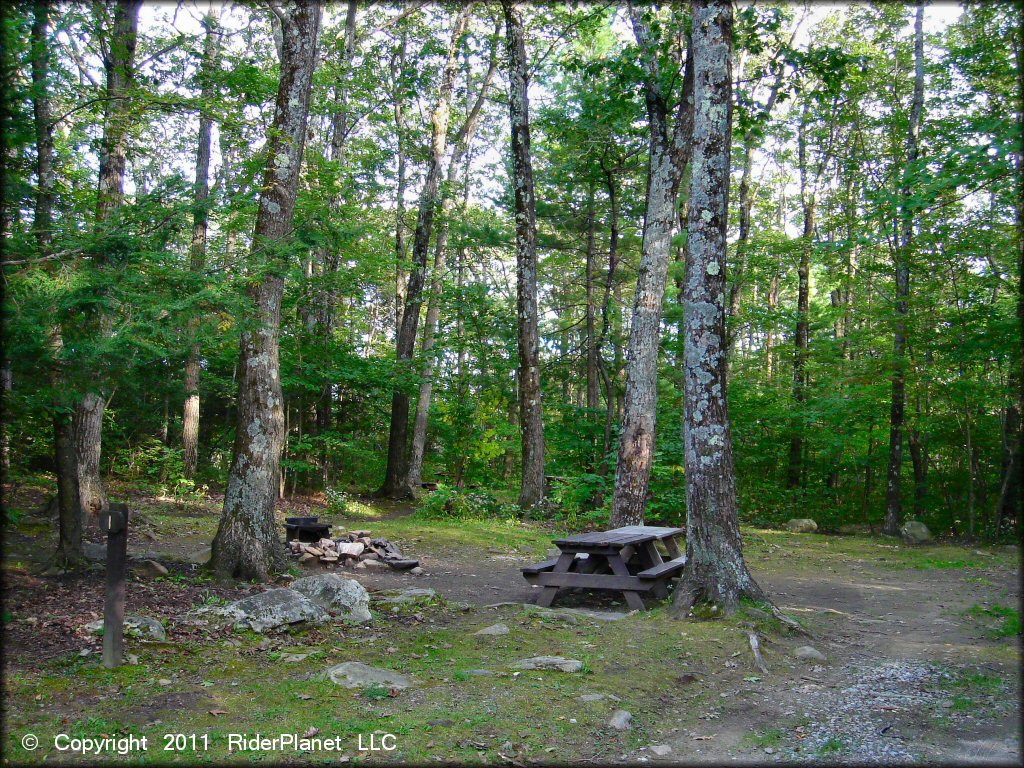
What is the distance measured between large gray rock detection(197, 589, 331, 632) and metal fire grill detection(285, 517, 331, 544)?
3.43 metres

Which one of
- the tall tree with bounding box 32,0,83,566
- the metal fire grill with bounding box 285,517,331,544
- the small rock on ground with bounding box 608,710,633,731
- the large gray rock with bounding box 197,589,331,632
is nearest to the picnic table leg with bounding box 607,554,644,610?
the small rock on ground with bounding box 608,710,633,731

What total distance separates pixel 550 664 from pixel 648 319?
6.77 metres

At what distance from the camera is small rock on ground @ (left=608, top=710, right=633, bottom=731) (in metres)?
4.02

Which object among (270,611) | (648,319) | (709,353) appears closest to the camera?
(270,611)

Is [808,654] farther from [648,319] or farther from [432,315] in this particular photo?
[432,315]

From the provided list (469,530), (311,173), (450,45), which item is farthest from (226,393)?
(450,45)

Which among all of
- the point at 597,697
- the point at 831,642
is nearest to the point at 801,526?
the point at 831,642

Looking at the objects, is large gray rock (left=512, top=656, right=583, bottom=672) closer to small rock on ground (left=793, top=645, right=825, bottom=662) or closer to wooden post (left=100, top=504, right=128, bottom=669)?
small rock on ground (left=793, top=645, right=825, bottom=662)

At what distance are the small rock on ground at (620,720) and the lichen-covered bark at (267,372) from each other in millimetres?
4471

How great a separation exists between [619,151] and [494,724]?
52.3 feet

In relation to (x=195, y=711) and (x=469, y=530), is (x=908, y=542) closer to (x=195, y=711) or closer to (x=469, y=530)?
(x=469, y=530)

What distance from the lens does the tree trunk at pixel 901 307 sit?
13539 millimetres

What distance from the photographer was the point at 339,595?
6.50m

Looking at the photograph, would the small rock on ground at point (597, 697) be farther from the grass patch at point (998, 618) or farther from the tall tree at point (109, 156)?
the tall tree at point (109, 156)
